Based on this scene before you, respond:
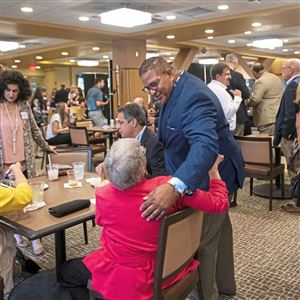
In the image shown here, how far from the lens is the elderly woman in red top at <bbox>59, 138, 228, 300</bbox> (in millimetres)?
1494

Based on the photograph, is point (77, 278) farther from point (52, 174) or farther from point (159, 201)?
point (52, 174)

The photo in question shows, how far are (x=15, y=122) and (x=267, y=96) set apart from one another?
3703 mm

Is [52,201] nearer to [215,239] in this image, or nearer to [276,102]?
[215,239]

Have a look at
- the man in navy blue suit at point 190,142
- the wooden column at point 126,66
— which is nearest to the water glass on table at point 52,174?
the man in navy blue suit at point 190,142

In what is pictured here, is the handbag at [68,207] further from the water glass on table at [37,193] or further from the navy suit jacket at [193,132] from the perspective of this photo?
the navy suit jacket at [193,132]

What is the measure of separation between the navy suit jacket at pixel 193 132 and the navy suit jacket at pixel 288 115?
2.17m

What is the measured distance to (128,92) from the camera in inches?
408

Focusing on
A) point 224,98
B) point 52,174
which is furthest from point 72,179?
point 224,98

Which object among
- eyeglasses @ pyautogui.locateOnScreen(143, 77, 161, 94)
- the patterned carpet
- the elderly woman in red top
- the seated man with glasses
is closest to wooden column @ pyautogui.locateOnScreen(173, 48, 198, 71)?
the patterned carpet

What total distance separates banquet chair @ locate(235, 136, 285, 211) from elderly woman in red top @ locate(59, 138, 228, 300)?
2.69 meters

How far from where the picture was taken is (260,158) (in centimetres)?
425

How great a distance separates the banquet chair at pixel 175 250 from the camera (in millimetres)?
1476

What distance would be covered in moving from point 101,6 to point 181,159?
5.41 m

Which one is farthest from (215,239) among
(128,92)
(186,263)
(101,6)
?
(128,92)
